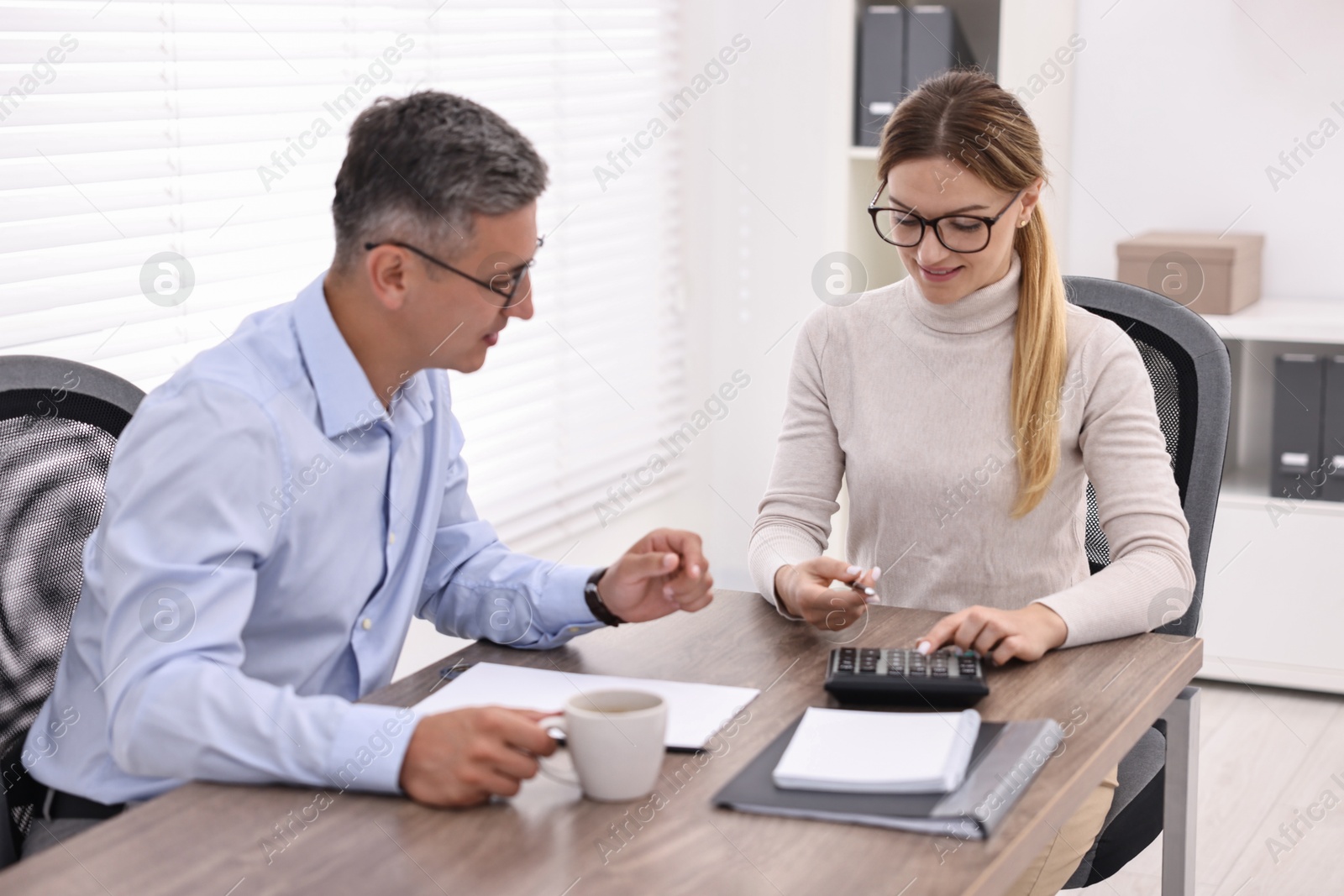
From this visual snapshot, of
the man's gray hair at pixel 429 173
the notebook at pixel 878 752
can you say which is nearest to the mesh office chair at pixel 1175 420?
the notebook at pixel 878 752

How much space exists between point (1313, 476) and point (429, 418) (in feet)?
7.60

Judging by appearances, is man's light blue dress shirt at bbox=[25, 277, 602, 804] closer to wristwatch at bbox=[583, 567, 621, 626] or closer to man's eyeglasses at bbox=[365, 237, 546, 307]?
wristwatch at bbox=[583, 567, 621, 626]

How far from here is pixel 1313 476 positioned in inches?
122

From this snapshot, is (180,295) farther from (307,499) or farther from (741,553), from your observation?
(741,553)

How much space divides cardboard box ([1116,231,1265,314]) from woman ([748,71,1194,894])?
1.43 metres

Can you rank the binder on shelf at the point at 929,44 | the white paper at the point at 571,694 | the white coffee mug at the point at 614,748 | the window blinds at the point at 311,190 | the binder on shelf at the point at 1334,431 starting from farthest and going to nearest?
the binder on shelf at the point at 929,44 < the binder on shelf at the point at 1334,431 < the window blinds at the point at 311,190 < the white paper at the point at 571,694 < the white coffee mug at the point at 614,748

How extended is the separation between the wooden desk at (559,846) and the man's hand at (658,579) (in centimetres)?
22

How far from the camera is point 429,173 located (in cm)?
134

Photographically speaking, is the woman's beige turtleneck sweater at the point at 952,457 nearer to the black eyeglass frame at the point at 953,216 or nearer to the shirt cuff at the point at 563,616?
the black eyeglass frame at the point at 953,216

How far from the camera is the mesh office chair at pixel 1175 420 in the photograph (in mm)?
1629

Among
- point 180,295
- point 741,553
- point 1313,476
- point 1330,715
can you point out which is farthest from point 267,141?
point 1330,715

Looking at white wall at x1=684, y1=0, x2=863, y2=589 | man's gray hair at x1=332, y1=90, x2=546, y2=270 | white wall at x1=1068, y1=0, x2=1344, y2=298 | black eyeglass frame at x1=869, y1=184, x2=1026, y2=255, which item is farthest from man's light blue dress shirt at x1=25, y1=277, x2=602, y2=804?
white wall at x1=1068, y1=0, x2=1344, y2=298

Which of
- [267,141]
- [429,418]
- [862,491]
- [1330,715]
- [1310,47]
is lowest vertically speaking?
[1330,715]

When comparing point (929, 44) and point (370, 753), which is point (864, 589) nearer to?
point (370, 753)
